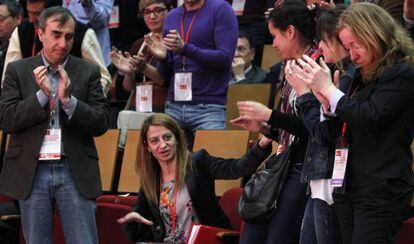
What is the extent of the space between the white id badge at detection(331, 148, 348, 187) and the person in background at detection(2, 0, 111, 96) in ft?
8.57

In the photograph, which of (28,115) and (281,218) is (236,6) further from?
(281,218)

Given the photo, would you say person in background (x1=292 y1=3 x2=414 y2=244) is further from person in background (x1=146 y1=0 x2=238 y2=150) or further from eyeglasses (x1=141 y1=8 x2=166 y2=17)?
eyeglasses (x1=141 y1=8 x2=166 y2=17)

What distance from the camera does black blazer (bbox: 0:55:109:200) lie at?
4109mm

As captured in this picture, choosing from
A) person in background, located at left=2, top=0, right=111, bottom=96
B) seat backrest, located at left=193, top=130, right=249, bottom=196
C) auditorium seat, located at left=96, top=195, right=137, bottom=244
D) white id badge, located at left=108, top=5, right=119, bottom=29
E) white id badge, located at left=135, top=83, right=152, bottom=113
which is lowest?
auditorium seat, located at left=96, top=195, right=137, bottom=244

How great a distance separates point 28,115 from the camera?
407cm

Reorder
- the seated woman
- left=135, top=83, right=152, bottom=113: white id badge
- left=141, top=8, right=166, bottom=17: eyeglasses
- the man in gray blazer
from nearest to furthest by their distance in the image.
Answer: the man in gray blazer, the seated woman, left=135, top=83, right=152, bottom=113: white id badge, left=141, top=8, right=166, bottom=17: eyeglasses

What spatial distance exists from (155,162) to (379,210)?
6.07 ft

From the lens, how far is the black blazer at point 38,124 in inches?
162

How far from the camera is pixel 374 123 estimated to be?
2.83 metres

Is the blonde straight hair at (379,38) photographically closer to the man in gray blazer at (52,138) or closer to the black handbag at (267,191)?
the black handbag at (267,191)

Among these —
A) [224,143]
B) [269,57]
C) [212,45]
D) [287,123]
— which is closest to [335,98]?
[287,123]

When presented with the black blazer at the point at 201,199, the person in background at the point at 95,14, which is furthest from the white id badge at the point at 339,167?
the person in background at the point at 95,14

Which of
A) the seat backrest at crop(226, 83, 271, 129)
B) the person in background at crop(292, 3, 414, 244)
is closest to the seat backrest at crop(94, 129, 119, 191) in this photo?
the seat backrest at crop(226, 83, 271, 129)

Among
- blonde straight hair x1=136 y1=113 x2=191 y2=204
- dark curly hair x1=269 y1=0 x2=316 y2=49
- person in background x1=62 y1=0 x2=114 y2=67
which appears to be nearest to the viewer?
dark curly hair x1=269 y1=0 x2=316 y2=49
